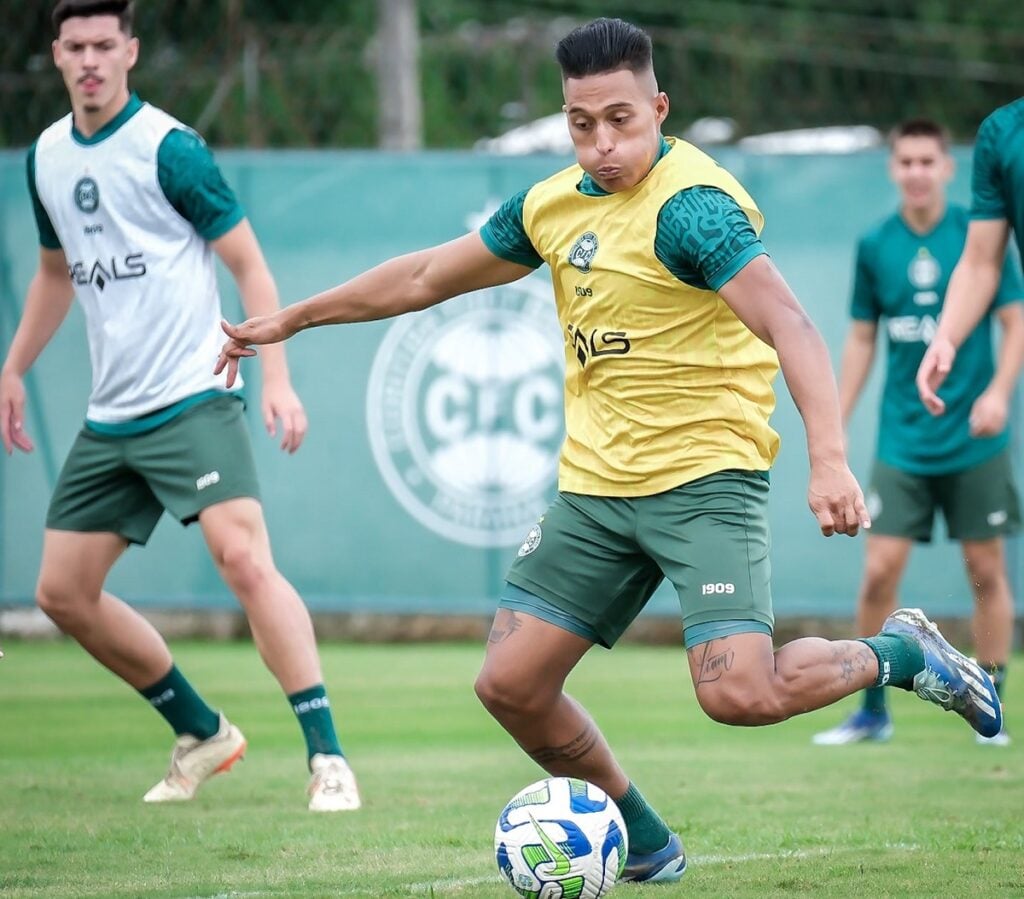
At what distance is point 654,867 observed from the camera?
16.5ft

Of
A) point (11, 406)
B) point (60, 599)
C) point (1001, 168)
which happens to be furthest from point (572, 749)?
point (11, 406)

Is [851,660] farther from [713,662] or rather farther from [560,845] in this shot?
[560,845]

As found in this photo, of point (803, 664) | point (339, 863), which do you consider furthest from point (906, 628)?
point (339, 863)

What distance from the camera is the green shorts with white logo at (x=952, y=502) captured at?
334 inches

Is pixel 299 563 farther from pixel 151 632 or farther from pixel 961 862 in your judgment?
pixel 961 862

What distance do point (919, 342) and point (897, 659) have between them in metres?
3.87

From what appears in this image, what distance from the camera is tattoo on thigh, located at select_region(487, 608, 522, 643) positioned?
4922 millimetres

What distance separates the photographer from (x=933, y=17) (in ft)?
72.8

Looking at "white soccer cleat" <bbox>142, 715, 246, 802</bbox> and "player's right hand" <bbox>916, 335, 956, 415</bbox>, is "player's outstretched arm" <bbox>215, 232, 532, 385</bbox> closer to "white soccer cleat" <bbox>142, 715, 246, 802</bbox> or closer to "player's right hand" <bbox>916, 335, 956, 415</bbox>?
"player's right hand" <bbox>916, 335, 956, 415</bbox>

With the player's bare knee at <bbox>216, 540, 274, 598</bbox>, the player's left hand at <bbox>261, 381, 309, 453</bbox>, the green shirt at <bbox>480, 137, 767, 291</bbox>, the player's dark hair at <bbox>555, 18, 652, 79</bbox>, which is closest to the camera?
the green shirt at <bbox>480, 137, 767, 291</bbox>

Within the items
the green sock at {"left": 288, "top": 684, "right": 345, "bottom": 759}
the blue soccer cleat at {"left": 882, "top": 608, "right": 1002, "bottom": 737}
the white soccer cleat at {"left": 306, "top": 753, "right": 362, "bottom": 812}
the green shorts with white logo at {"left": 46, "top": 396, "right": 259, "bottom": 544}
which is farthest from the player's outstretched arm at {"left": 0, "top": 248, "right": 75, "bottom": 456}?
the blue soccer cleat at {"left": 882, "top": 608, "right": 1002, "bottom": 737}

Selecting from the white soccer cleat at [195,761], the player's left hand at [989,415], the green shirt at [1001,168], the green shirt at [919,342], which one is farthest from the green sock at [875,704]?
the white soccer cleat at [195,761]

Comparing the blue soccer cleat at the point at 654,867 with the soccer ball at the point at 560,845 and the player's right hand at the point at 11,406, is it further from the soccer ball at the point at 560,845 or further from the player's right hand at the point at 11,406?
the player's right hand at the point at 11,406

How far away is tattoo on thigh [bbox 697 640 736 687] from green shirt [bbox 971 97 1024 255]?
82.7 inches
